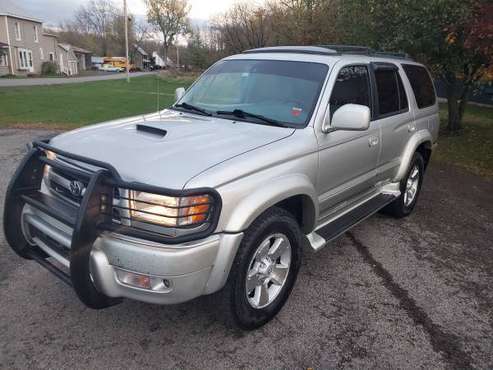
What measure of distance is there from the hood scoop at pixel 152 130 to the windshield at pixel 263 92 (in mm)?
708

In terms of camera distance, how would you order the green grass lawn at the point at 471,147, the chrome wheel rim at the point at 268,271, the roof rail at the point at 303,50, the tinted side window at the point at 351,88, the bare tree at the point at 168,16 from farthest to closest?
the bare tree at the point at 168,16, the green grass lawn at the point at 471,147, the roof rail at the point at 303,50, the tinted side window at the point at 351,88, the chrome wheel rim at the point at 268,271

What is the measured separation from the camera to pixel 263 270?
9.73 ft

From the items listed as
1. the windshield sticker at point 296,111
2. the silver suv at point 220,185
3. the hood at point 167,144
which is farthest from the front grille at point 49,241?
the windshield sticker at point 296,111

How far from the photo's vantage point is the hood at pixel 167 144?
2.47 metres

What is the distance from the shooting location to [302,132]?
3.21 m

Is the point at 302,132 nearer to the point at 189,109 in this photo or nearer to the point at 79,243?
the point at 189,109

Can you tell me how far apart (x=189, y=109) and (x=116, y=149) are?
4.48ft

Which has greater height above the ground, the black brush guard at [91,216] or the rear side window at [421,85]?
the rear side window at [421,85]

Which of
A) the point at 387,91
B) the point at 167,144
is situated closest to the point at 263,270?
the point at 167,144

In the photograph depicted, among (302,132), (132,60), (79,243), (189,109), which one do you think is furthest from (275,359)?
(132,60)

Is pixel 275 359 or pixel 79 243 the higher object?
pixel 79 243

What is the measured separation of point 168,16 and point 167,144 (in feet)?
223

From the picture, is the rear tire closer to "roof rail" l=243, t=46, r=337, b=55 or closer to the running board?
the running board

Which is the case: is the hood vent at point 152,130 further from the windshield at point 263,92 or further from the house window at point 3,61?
the house window at point 3,61
